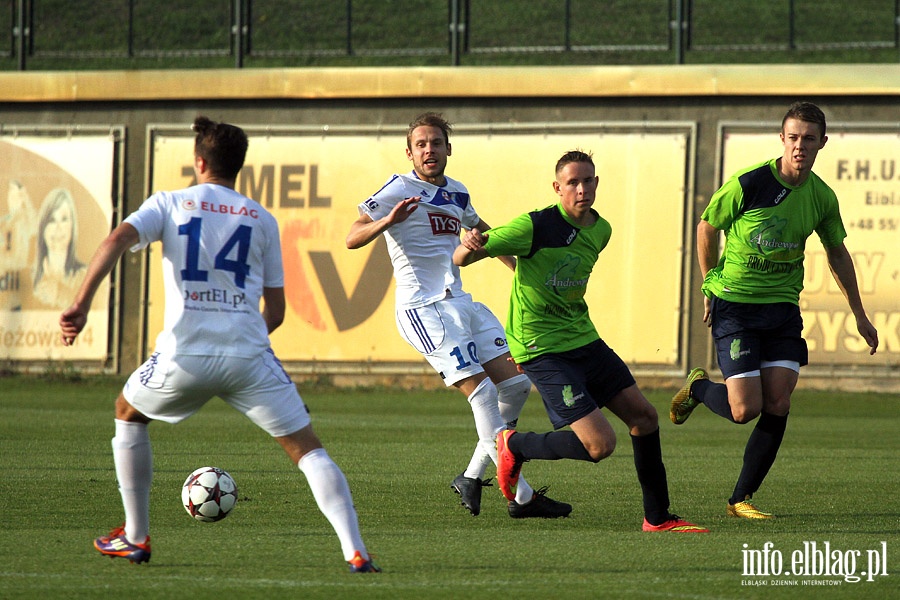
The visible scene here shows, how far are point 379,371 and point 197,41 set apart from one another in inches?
293

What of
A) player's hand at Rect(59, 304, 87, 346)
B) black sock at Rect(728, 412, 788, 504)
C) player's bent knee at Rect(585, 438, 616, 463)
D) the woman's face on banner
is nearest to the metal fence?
the woman's face on banner

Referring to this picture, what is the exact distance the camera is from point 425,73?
59.6ft

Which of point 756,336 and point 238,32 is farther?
point 238,32

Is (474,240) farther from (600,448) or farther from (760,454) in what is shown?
(760,454)

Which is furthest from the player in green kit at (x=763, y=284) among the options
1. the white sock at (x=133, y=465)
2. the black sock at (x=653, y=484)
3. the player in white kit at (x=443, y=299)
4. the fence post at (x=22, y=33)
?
the fence post at (x=22, y=33)

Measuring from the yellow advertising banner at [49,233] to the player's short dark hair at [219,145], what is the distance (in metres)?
13.9

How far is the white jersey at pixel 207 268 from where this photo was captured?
5.12 metres

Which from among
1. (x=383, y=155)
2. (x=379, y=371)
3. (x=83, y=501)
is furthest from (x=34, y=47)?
(x=83, y=501)

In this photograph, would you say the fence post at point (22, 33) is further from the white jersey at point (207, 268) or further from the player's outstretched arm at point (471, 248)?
the white jersey at point (207, 268)

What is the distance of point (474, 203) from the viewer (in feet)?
59.0

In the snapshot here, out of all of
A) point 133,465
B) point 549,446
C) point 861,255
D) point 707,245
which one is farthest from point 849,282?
point 861,255

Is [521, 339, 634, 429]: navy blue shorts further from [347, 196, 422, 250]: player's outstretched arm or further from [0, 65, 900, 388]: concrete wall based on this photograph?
[0, 65, 900, 388]: concrete wall

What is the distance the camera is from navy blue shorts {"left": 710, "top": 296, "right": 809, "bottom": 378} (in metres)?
7.52

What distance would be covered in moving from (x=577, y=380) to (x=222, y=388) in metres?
2.31
